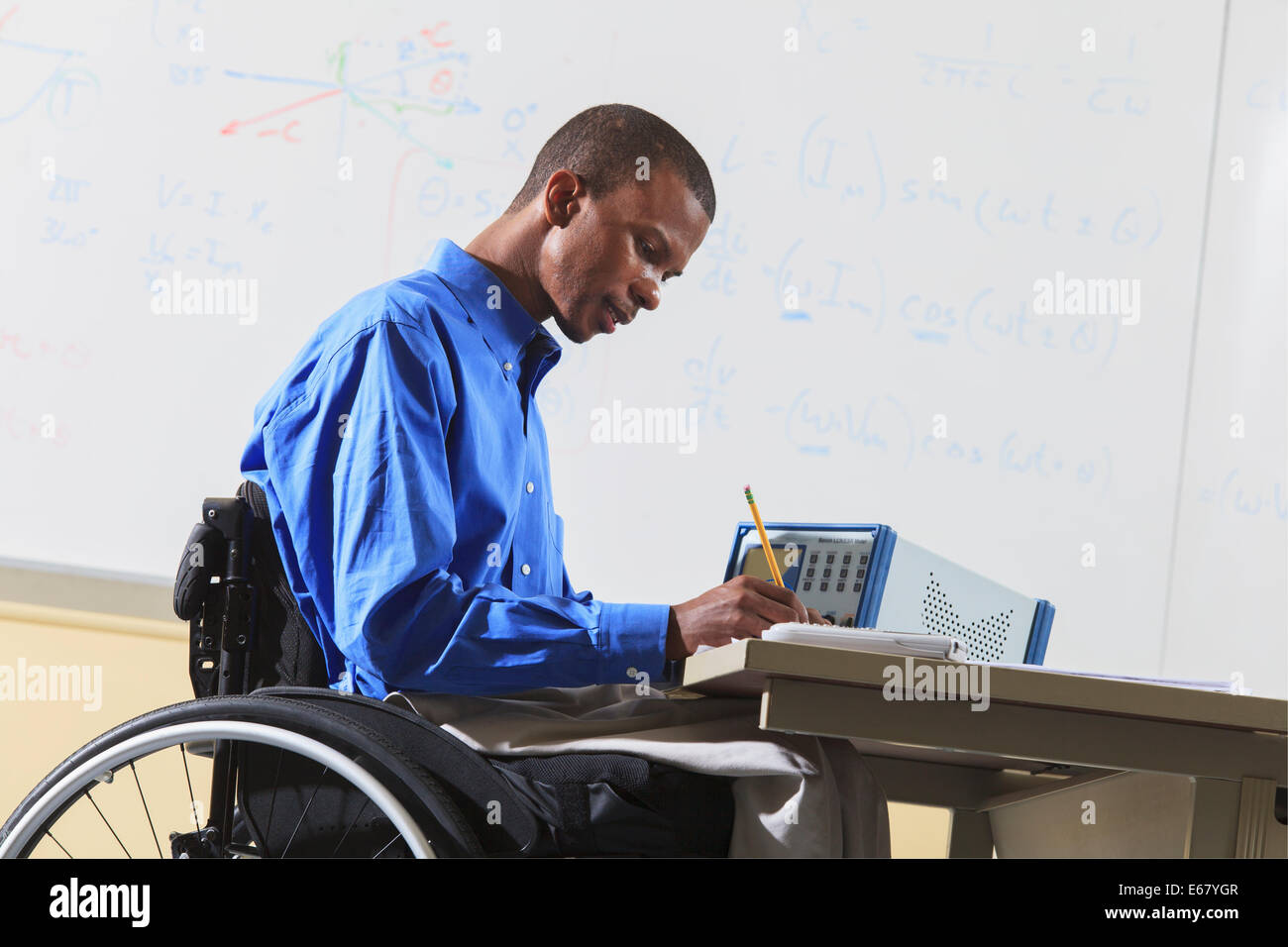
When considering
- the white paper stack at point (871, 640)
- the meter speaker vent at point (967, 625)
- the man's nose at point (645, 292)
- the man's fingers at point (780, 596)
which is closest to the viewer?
the white paper stack at point (871, 640)

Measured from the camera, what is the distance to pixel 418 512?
109 centimetres

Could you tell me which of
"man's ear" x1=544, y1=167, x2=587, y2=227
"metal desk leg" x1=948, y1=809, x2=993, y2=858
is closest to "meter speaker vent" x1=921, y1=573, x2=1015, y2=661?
"metal desk leg" x1=948, y1=809, x2=993, y2=858

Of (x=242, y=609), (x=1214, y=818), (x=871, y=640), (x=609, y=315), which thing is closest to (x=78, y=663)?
(x=242, y=609)

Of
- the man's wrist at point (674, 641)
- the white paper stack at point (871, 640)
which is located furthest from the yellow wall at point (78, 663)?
the white paper stack at point (871, 640)

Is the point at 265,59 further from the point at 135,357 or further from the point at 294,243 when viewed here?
the point at 135,357

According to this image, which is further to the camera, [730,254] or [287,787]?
[730,254]

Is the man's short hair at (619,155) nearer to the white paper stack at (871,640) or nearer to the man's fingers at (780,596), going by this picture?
the man's fingers at (780,596)

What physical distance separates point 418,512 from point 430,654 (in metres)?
0.13

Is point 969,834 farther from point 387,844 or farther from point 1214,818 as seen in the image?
point 387,844

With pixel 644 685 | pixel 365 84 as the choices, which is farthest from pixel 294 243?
pixel 644 685

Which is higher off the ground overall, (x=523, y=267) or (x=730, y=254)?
(x=730, y=254)

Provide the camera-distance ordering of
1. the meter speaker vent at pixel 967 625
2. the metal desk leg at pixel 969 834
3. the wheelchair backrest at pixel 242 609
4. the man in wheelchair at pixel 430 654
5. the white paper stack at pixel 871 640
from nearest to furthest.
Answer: the white paper stack at pixel 871 640, the man in wheelchair at pixel 430 654, the wheelchair backrest at pixel 242 609, the meter speaker vent at pixel 967 625, the metal desk leg at pixel 969 834

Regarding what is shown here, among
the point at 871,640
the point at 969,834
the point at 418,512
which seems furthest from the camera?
the point at 969,834

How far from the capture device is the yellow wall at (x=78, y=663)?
2.19 meters
